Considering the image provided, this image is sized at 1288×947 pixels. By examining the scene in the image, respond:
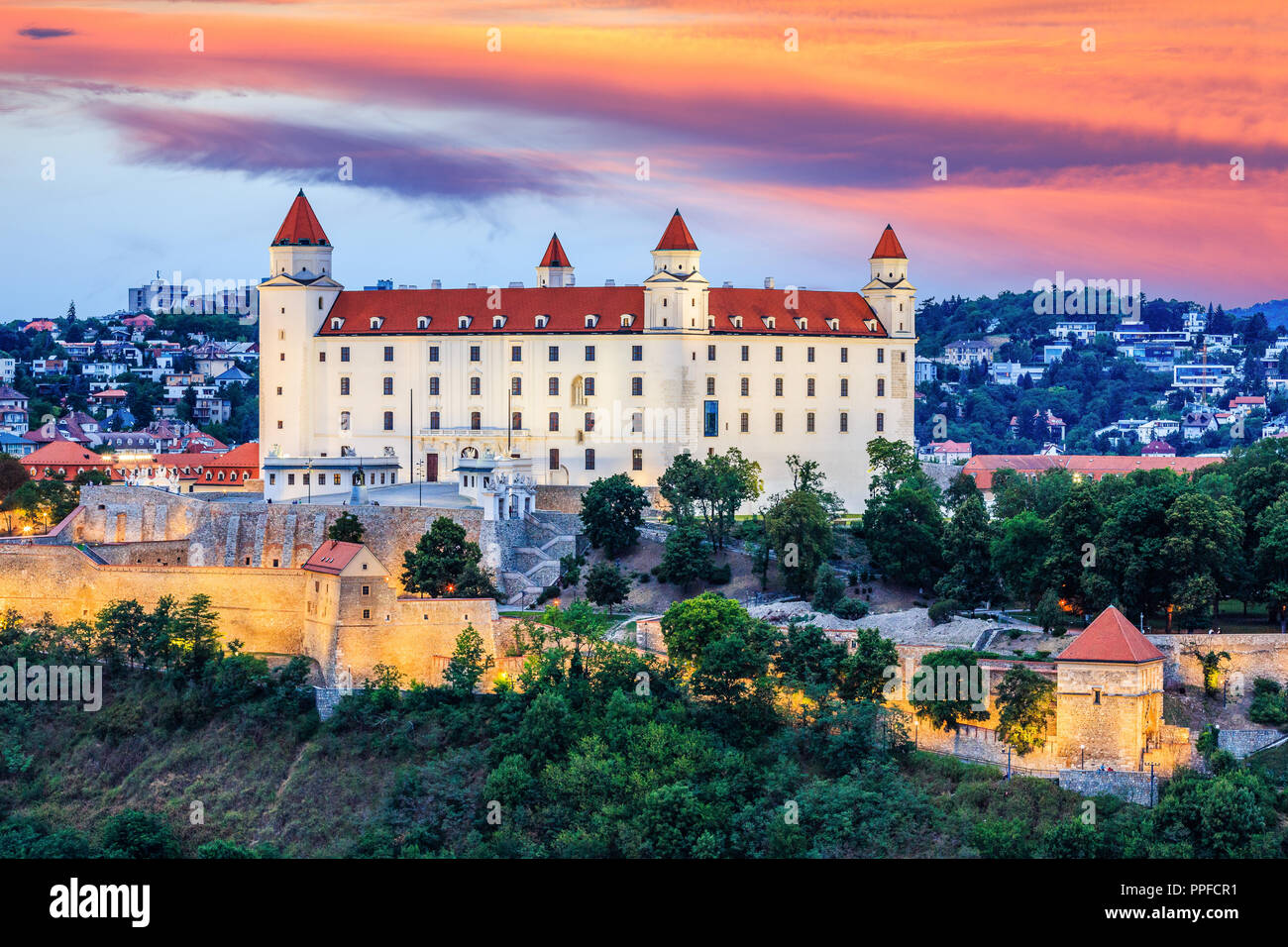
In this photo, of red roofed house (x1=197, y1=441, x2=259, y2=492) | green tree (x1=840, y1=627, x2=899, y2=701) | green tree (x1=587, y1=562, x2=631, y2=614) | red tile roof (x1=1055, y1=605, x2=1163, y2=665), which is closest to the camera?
red tile roof (x1=1055, y1=605, x2=1163, y2=665)

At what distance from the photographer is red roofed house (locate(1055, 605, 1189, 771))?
32812 millimetres

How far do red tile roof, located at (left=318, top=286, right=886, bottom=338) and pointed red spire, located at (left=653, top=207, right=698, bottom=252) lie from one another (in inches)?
79.2

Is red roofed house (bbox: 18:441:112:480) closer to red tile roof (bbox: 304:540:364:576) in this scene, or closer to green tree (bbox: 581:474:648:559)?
green tree (bbox: 581:474:648:559)

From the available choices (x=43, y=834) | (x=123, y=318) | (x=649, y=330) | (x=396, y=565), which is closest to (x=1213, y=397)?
(x=123, y=318)

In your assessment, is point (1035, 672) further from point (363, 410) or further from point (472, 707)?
point (363, 410)

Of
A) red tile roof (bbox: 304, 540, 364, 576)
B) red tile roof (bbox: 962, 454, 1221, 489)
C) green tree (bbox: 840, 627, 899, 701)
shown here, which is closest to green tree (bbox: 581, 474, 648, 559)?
red tile roof (bbox: 304, 540, 364, 576)

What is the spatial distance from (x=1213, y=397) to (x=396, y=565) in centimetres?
10502

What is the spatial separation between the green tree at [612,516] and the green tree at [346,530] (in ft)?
20.4

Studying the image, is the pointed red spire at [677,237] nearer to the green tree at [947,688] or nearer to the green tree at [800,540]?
the green tree at [800,540]

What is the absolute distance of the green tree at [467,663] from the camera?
38.5m

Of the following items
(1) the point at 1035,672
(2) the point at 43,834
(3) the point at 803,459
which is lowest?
(2) the point at 43,834

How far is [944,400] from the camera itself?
12875cm

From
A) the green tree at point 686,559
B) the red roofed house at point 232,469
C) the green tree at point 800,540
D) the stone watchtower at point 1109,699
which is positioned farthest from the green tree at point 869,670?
the red roofed house at point 232,469

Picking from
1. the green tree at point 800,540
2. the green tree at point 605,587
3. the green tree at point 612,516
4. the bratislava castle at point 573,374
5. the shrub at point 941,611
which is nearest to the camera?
the shrub at point 941,611
